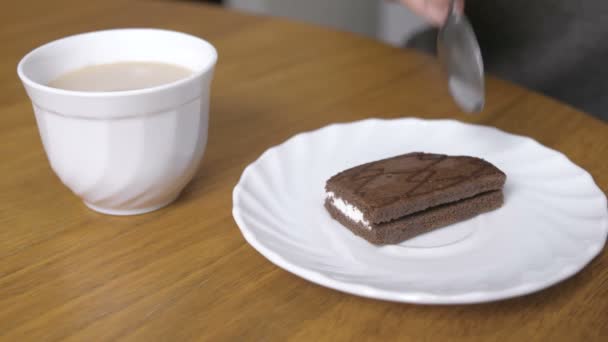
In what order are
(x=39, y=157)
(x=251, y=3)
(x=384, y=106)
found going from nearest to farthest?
1. (x=39, y=157)
2. (x=384, y=106)
3. (x=251, y=3)

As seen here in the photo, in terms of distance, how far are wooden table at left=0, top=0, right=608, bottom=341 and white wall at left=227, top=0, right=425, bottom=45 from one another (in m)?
1.35

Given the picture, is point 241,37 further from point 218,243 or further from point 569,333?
point 569,333

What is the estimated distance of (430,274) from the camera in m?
0.61

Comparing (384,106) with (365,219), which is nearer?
(365,219)

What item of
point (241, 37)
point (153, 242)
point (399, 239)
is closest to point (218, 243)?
point (153, 242)

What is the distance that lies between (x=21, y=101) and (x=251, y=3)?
1.62 m

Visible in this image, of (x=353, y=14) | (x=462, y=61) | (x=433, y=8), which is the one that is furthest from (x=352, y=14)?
(x=462, y=61)

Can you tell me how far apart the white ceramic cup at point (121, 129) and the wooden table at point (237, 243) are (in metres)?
0.04

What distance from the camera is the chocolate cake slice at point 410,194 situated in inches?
26.0

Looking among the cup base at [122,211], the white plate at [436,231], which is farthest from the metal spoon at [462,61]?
the cup base at [122,211]

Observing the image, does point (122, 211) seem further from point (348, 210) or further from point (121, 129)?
point (348, 210)

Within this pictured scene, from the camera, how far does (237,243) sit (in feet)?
2.27

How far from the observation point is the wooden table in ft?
1.86

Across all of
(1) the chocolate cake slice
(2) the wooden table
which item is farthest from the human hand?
(1) the chocolate cake slice
